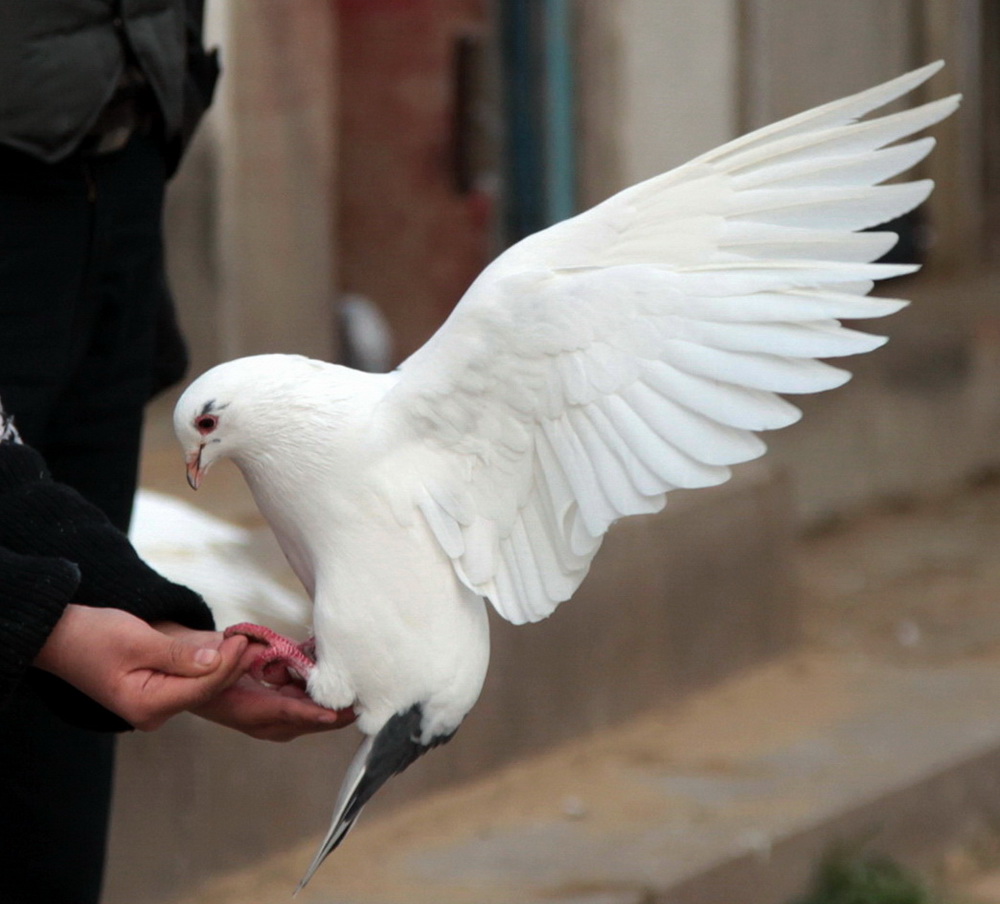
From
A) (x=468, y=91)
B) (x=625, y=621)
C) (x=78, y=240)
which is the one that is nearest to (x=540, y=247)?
(x=78, y=240)

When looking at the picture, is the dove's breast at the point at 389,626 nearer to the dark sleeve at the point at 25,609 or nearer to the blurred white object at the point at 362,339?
the dark sleeve at the point at 25,609

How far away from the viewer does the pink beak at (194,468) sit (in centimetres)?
176

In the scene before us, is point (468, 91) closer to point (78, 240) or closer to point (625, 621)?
point (625, 621)

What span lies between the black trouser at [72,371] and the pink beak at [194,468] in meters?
0.39

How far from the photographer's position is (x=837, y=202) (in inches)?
68.7

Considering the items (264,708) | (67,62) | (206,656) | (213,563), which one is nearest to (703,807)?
(213,563)

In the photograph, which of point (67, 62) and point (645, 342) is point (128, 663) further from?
point (67, 62)

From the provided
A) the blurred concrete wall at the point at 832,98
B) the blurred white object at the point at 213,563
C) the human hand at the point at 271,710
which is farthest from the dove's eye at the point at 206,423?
the blurred concrete wall at the point at 832,98

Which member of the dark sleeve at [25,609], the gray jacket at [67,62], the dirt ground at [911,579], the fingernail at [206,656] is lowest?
the dirt ground at [911,579]

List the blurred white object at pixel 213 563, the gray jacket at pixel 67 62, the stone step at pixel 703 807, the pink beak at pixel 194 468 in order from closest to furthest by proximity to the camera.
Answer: the pink beak at pixel 194 468
the gray jacket at pixel 67 62
the blurred white object at pixel 213 563
the stone step at pixel 703 807

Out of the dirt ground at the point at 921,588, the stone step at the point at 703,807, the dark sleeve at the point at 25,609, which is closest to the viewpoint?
the dark sleeve at the point at 25,609

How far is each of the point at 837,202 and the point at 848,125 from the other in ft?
0.28

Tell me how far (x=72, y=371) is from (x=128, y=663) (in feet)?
1.88

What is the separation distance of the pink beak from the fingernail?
18 cm
